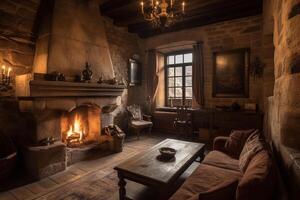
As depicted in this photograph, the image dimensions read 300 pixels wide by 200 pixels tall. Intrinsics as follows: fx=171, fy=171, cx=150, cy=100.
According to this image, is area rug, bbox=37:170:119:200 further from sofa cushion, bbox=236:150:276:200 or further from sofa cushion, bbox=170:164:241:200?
sofa cushion, bbox=236:150:276:200

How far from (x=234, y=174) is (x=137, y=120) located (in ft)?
11.1

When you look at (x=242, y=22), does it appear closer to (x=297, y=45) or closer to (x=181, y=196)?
(x=297, y=45)

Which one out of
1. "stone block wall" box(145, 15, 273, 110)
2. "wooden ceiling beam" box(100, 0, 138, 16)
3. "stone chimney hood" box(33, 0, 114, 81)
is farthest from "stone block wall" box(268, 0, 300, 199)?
"stone chimney hood" box(33, 0, 114, 81)

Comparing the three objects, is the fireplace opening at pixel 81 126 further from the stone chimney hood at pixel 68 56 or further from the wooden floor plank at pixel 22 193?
the wooden floor plank at pixel 22 193

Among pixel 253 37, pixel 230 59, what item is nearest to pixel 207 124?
pixel 230 59

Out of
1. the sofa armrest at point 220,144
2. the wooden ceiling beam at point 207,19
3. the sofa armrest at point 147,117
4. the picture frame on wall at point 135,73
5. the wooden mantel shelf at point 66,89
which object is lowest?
the sofa armrest at point 220,144

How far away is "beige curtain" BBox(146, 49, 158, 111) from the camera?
18.0ft

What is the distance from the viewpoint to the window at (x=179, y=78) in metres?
5.50

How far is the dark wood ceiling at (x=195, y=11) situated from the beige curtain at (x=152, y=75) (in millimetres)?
842

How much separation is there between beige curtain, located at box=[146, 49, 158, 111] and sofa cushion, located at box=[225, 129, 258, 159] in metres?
3.27

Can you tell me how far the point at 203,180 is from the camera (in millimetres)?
1716

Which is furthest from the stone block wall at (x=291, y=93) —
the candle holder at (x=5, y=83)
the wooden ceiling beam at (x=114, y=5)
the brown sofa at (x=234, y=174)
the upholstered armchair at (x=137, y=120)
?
the candle holder at (x=5, y=83)

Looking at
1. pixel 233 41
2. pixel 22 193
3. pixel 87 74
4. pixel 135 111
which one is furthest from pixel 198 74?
pixel 22 193

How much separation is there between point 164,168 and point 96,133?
2341 millimetres
